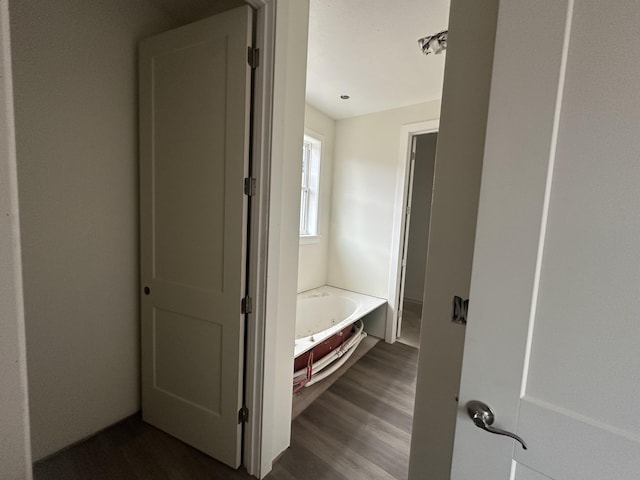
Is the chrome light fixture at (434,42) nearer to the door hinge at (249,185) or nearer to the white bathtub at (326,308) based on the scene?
the door hinge at (249,185)

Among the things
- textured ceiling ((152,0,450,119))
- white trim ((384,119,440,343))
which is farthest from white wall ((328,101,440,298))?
textured ceiling ((152,0,450,119))

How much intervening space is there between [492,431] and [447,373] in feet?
1.03

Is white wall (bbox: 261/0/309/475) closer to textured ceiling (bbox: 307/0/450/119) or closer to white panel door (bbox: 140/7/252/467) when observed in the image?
white panel door (bbox: 140/7/252/467)

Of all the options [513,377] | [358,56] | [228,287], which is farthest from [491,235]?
[358,56]

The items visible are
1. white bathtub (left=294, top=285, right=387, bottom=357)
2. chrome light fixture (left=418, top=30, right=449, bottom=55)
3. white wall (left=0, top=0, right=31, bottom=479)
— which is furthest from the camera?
white bathtub (left=294, top=285, right=387, bottom=357)

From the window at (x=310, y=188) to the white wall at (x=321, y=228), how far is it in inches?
2.5

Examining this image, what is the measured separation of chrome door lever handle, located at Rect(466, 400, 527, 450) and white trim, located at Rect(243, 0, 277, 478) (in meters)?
0.94

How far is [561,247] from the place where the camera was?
0.57m

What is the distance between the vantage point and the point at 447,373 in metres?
0.94

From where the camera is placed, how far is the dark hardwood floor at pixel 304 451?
142 centimetres

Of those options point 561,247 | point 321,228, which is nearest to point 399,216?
point 321,228

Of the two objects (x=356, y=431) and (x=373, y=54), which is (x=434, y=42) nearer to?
(x=373, y=54)

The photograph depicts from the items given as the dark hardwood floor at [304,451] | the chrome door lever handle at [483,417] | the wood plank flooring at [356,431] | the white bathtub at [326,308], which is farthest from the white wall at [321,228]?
the chrome door lever handle at [483,417]

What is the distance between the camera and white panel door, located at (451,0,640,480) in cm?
51
